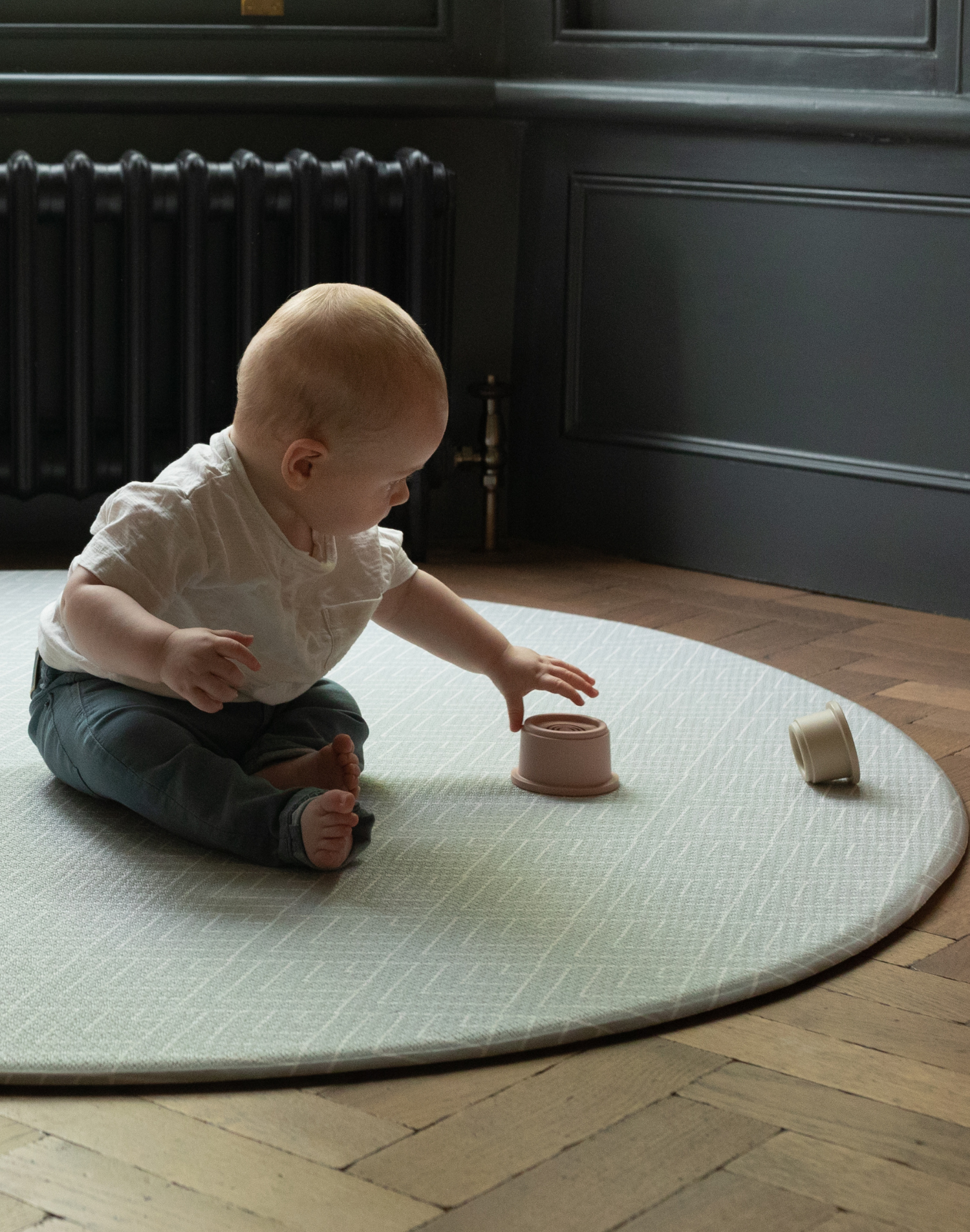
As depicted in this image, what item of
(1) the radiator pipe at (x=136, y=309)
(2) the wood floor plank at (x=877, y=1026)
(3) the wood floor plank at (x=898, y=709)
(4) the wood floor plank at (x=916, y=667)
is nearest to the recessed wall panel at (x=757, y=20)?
(1) the radiator pipe at (x=136, y=309)

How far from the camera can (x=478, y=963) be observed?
1.01 m

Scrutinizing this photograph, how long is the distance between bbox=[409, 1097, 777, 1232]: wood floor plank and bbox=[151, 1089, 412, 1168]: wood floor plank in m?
0.08

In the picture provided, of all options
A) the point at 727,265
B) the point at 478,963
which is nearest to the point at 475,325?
the point at 727,265

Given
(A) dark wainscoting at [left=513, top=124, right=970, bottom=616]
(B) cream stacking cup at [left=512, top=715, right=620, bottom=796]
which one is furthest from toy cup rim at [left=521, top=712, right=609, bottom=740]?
(A) dark wainscoting at [left=513, top=124, right=970, bottom=616]

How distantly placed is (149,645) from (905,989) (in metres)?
0.55

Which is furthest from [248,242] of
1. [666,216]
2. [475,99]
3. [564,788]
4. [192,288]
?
[564,788]

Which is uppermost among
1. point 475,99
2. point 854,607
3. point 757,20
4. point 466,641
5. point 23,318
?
point 757,20

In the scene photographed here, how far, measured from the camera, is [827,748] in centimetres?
136

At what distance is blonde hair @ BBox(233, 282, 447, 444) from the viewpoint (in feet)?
3.92

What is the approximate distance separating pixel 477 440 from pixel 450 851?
1.38m

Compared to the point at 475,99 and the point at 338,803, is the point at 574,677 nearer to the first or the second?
the point at 338,803

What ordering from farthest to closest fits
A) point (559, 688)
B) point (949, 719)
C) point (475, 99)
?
1. point (475, 99)
2. point (949, 719)
3. point (559, 688)

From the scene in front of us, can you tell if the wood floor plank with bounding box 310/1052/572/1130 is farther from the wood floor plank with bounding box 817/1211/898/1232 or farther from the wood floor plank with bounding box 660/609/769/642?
the wood floor plank with bounding box 660/609/769/642

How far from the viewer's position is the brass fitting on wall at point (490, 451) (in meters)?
2.46
